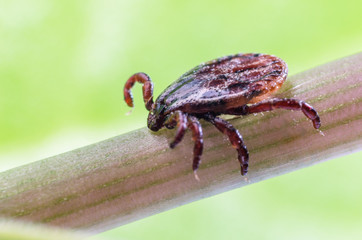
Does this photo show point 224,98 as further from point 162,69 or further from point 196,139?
point 162,69

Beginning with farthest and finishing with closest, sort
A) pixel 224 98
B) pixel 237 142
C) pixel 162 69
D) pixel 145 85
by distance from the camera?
pixel 162 69
pixel 145 85
pixel 224 98
pixel 237 142

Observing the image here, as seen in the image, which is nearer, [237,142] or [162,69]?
[237,142]

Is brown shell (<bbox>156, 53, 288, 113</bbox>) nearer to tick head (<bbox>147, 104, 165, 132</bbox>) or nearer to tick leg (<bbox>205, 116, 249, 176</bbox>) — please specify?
tick head (<bbox>147, 104, 165, 132</bbox>)

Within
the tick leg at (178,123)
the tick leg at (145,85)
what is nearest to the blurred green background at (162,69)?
the tick leg at (145,85)

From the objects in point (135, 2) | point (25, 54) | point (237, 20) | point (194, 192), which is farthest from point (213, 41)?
point (194, 192)

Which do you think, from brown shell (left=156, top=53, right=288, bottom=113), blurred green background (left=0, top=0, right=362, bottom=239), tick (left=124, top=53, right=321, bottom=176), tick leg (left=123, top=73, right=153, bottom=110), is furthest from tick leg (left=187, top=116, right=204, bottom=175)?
blurred green background (left=0, top=0, right=362, bottom=239)

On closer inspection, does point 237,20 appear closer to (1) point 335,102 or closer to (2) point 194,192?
(1) point 335,102

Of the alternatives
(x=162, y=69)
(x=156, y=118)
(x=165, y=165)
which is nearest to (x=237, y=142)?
(x=165, y=165)
